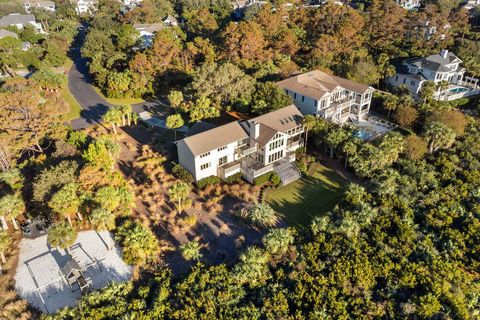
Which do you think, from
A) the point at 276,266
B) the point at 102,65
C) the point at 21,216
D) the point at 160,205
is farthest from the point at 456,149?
the point at 102,65

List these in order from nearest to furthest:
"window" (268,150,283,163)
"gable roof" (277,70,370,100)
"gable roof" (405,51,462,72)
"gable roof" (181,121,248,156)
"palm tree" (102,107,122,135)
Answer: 1. "gable roof" (181,121,248,156)
2. "window" (268,150,283,163)
3. "palm tree" (102,107,122,135)
4. "gable roof" (277,70,370,100)
5. "gable roof" (405,51,462,72)

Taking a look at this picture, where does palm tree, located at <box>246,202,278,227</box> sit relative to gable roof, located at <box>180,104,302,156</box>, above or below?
below

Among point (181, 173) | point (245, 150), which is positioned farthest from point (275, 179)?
point (181, 173)

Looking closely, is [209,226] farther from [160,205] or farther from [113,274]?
[113,274]

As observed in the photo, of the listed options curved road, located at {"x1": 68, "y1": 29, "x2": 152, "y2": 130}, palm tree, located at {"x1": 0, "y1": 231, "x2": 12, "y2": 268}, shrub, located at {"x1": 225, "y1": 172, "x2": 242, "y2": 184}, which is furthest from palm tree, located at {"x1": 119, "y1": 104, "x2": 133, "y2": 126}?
palm tree, located at {"x1": 0, "y1": 231, "x2": 12, "y2": 268}

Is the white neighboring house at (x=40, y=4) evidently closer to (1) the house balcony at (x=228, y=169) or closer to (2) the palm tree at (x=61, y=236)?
(1) the house balcony at (x=228, y=169)

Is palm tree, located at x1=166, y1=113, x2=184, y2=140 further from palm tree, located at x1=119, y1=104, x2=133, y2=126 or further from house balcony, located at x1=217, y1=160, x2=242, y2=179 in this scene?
house balcony, located at x1=217, y1=160, x2=242, y2=179
